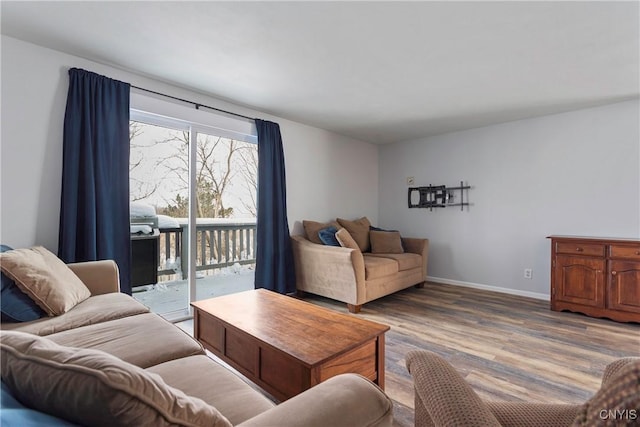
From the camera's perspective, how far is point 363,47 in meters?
2.18

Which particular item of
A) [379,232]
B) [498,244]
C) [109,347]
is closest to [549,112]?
[498,244]

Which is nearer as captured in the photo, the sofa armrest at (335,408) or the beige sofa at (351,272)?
the sofa armrest at (335,408)

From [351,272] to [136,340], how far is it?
7.28ft

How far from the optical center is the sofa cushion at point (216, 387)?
908mm

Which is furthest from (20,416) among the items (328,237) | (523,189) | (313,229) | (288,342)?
(523,189)

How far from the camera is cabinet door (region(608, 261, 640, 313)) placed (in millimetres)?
2834

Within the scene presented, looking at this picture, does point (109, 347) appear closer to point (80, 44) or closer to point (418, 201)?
point (80, 44)

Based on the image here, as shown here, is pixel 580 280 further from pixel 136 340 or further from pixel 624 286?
pixel 136 340

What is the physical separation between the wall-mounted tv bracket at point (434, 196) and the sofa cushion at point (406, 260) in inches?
39.0

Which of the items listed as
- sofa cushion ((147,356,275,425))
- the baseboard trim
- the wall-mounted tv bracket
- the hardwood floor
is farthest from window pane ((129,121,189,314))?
the baseboard trim

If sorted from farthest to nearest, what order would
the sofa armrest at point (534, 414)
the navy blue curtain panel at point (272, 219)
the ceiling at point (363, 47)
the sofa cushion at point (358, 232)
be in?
the sofa cushion at point (358, 232)
the navy blue curtain panel at point (272, 219)
the ceiling at point (363, 47)
the sofa armrest at point (534, 414)

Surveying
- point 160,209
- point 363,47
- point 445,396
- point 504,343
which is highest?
point 363,47

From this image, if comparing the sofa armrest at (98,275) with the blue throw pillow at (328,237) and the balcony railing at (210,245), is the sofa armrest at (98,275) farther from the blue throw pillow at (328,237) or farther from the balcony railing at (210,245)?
the blue throw pillow at (328,237)

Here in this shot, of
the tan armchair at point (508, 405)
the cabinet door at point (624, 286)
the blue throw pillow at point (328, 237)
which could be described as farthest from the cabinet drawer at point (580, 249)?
the tan armchair at point (508, 405)
